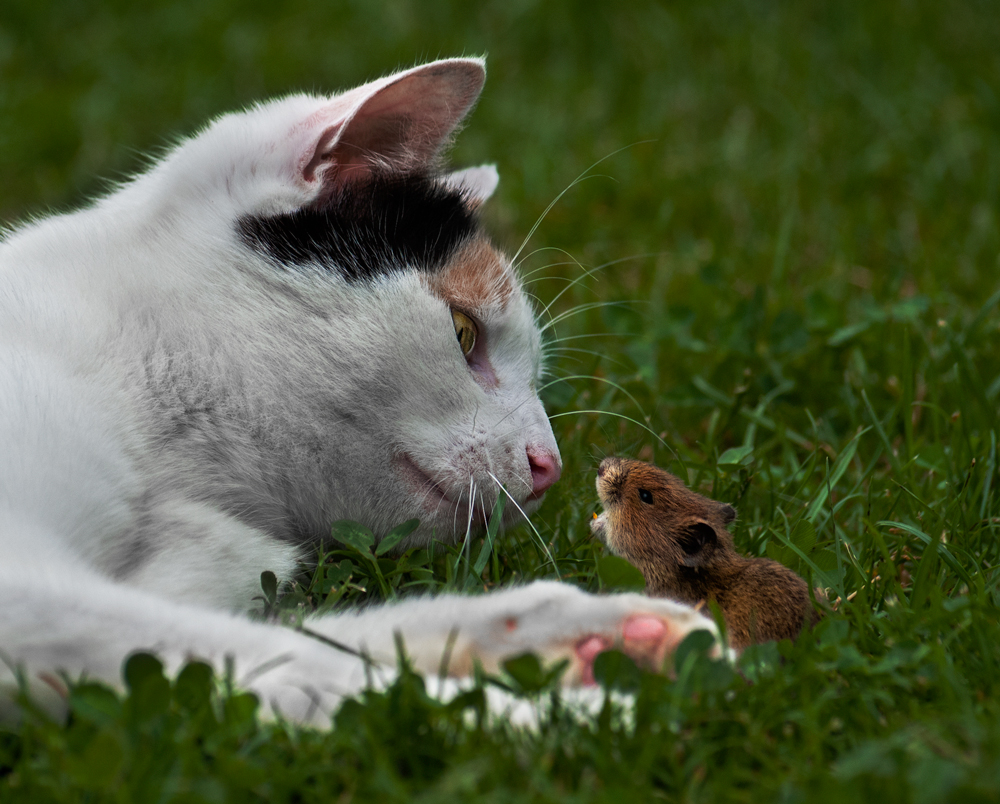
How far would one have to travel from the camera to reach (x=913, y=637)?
6.06 feet

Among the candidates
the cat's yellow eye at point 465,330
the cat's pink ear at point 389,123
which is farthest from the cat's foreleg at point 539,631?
the cat's pink ear at point 389,123

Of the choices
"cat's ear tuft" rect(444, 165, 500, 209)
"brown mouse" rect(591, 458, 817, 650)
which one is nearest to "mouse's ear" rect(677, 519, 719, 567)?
"brown mouse" rect(591, 458, 817, 650)

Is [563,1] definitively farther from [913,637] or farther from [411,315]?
[913,637]

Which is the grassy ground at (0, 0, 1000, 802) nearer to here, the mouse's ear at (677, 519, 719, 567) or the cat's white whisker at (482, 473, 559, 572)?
the cat's white whisker at (482, 473, 559, 572)

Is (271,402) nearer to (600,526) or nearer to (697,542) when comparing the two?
(600,526)

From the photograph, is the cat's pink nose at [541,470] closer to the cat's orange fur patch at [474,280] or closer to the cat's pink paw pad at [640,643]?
the cat's orange fur patch at [474,280]

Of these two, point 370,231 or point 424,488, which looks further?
point 370,231

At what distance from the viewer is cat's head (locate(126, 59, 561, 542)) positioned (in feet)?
7.11

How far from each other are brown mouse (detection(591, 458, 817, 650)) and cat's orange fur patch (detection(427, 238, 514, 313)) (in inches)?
19.9

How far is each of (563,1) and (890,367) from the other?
4550mm

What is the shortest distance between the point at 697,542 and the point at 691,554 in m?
0.04

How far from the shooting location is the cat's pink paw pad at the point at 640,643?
172cm

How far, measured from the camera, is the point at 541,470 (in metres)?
2.30

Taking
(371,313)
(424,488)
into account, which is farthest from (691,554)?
(371,313)
